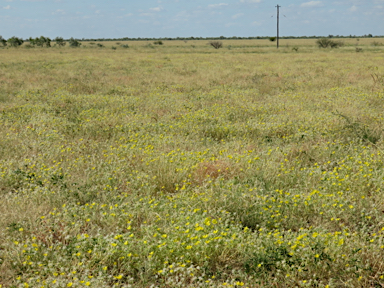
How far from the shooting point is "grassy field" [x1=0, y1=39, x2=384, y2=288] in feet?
12.8

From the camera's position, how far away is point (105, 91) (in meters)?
16.2

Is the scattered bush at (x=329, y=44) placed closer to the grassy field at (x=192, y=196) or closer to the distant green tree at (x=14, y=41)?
the grassy field at (x=192, y=196)

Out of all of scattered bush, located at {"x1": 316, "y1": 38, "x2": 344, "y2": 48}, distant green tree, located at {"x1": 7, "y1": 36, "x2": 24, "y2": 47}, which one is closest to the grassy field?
scattered bush, located at {"x1": 316, "y1": 38, "x2": 344, "y2": 48}

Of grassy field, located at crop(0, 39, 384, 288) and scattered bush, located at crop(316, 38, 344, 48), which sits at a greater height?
scattered bush, located at crop(316, 38, 344, 48)

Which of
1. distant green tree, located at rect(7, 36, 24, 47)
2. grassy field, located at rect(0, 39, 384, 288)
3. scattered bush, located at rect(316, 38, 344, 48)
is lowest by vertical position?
grassy field, located at rect(0, 39, 384, 288)

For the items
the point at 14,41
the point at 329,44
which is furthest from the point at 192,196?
the point at 14,41

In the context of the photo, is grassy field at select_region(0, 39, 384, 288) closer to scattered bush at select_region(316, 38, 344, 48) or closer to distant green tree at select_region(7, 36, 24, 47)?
scattered bush at select_region(316, 38, 344, 48)

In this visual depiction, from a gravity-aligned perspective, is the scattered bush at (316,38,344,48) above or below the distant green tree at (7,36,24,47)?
below

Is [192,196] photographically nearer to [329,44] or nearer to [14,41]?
[329,44]

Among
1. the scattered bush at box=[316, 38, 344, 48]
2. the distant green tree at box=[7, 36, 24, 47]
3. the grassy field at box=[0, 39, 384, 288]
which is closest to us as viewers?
the grassy field at box=[0, 39, 384, 288]

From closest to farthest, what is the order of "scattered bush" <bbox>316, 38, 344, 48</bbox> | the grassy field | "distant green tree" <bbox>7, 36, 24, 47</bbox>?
the grassy field
"scattered bush" <bbox>316, 38, 344, 48</bbox>
"distant green tree" <bbox>7, 36, 24, 47</bbox>

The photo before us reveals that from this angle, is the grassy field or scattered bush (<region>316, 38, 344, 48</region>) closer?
→ the grassy field

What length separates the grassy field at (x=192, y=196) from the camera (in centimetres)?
389

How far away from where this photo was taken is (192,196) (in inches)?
209
